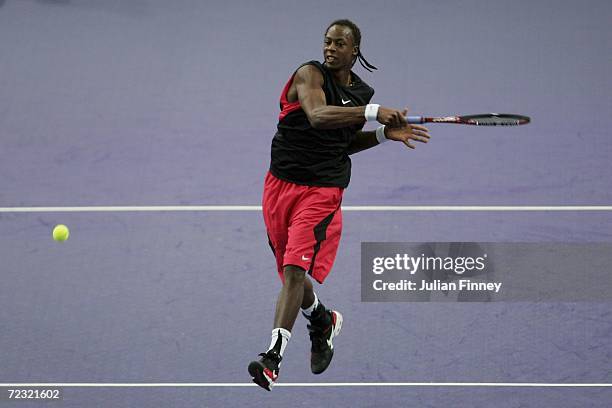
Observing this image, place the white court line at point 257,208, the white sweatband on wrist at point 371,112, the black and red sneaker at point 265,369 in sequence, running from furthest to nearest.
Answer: the white court line at point 257,208
the white sweatband on wrist at point 371,112
the black and red sneaker at point 265,369

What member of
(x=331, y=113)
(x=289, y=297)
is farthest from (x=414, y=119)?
(x=289, y=297)

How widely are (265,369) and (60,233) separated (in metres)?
3.36

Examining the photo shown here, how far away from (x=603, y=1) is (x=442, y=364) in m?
5.97

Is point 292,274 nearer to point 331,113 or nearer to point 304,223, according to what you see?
point 304,223

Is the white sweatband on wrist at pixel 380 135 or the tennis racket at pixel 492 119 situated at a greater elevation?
the tennis racket at pixel 492 119

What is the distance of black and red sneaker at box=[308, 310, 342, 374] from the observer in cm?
715

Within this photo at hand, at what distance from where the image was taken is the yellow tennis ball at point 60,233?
894 cm

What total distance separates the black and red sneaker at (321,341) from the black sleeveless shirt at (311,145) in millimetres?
977

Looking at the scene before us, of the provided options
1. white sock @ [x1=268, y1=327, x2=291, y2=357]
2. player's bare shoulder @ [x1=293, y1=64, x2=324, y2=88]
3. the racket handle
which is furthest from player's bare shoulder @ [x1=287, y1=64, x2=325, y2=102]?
white sock @ [x1=268, y1=327, x2=291, y2=357]

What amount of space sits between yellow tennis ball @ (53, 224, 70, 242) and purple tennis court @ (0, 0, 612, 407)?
9 centimetres

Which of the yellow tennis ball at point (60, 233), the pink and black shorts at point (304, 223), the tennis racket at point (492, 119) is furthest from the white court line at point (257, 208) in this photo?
the pink and black shorts at point (304, 223)

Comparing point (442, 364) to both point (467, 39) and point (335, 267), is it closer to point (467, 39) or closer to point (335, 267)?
point (335, 267)

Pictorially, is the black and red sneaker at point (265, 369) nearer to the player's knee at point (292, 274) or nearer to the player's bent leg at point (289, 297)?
the player's bent leg at point (289, 297)

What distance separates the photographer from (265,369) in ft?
20.1
